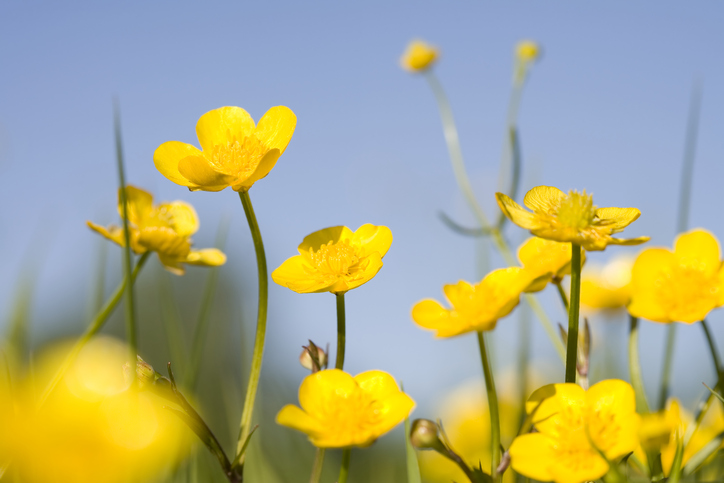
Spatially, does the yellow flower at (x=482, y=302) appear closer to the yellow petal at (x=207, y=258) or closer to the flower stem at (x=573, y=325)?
the flower stem at (x=573, y=325)

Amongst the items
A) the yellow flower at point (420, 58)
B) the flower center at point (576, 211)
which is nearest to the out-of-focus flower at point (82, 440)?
the flower center at point (576, 211)

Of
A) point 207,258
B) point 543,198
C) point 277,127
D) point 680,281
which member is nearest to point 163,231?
point 207,258

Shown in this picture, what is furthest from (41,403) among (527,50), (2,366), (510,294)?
(527,50)

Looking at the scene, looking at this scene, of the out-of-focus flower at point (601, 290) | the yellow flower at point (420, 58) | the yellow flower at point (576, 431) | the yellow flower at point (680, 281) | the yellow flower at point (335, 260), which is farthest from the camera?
the yellow flower at point (420, 58)

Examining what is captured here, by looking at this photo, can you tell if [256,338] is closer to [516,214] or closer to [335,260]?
[335,260]

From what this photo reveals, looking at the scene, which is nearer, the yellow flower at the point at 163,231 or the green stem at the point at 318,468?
the green stem at the point at 318,468

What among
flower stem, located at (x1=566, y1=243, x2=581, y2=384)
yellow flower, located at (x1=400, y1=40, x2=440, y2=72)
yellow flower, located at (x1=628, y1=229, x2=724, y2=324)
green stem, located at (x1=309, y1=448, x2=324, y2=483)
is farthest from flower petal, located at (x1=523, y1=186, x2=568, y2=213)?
yellow flower, located at (x1=400, y1=40, x2=440, y2=72)

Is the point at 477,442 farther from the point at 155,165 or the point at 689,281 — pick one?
the point at 155,165
